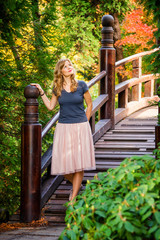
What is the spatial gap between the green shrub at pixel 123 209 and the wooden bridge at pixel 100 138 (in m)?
1.70

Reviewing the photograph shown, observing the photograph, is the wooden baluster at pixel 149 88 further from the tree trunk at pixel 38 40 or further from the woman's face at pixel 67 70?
the woman's face at pixel 67 70

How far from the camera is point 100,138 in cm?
730

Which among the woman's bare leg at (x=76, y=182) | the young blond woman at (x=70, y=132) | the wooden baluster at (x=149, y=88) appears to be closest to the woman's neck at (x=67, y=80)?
the young blond woman at (x=70, y=132)

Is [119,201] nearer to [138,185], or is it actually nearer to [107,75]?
[138,185]

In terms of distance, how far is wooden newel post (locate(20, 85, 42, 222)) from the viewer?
4.77 meters

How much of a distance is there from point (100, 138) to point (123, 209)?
4963 mm

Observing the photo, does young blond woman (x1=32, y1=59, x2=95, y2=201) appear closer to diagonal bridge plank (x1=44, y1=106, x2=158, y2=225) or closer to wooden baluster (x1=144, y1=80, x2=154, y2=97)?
diagonal bridge plank (x1=44, y1=106, x2=158, y2=225)

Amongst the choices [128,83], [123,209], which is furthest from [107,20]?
[123,209]

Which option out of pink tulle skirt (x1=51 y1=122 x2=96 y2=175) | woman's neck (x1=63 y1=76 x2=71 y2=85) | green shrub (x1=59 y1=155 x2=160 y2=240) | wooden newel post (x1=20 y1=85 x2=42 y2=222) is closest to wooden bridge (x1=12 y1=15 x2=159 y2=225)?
wooden newel post (x1=20 y1=85 x2=42 y2=222)

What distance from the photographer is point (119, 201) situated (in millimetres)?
2480

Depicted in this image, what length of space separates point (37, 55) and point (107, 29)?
1328 mm

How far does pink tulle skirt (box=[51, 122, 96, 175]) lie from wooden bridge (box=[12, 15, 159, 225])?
0.72 feet

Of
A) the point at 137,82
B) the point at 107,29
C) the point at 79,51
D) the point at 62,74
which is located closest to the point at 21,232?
the point at 62,74

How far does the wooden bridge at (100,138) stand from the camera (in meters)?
4.82
